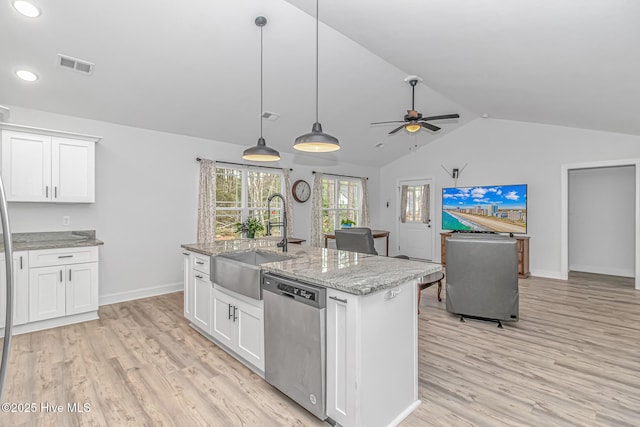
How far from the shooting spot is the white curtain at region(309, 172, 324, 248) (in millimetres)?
7090

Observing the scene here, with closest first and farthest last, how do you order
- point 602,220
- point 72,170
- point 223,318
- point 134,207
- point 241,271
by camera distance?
point 241,271, point 223,318, point 72,170, point 134,207, point 602,220

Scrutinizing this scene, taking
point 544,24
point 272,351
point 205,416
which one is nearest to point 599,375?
point 272,351

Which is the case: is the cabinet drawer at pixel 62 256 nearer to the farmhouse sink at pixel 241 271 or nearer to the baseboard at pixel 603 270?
the farmhouse sink at pixel 241 271

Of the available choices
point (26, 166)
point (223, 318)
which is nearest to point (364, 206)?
point (223, 318)

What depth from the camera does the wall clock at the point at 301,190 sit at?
22.1 ft

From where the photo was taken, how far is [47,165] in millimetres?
3758

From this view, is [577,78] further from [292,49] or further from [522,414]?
[522,414]

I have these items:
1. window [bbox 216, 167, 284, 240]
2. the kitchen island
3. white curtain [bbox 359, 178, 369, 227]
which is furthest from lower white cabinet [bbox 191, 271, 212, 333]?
white curtain [bbox 359, 178, 369, 227]

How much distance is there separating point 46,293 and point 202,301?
188cm

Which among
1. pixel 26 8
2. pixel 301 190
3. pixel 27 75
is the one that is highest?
pixel 26 8

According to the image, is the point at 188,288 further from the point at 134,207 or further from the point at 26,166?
the point at 26,166

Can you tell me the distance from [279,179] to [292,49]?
319 centimetres

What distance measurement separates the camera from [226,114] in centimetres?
477

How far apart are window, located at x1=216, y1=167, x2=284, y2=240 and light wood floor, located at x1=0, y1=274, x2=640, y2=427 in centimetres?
215
